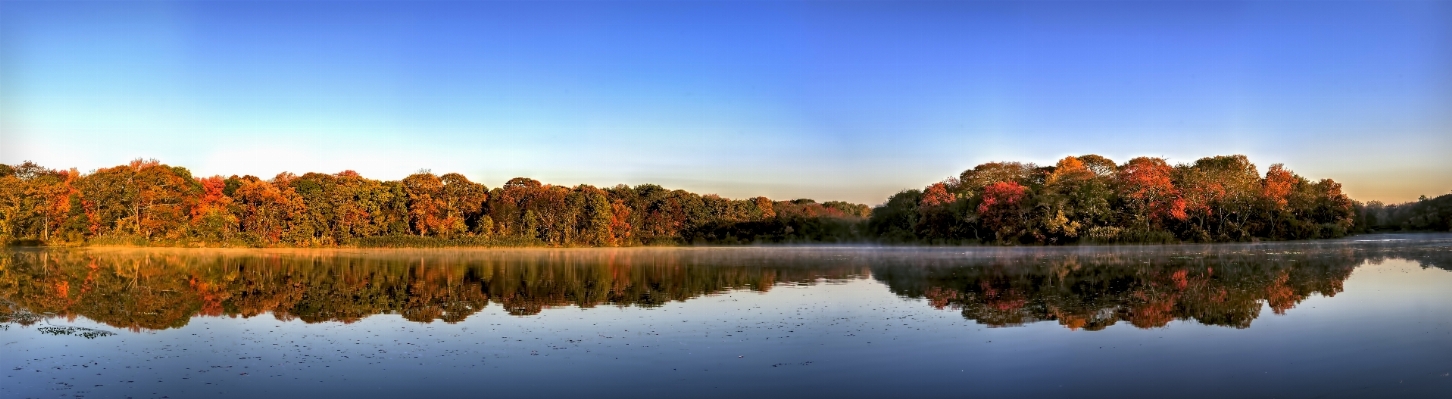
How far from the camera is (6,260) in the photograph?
4628cm

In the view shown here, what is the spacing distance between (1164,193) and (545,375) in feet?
190

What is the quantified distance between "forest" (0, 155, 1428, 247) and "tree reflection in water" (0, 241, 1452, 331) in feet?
61.7

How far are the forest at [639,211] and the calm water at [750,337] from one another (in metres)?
31.2

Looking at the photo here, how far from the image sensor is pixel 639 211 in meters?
83.0

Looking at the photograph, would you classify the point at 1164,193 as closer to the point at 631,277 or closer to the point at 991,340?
the point at 631,277

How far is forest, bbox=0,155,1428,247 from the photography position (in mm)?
59906

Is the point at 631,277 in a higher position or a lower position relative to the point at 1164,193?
lower

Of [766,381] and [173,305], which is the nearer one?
[766,381]

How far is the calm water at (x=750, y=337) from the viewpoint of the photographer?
36.8 feet

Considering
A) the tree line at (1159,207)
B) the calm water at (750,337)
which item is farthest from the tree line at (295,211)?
the calm water at (750,337)

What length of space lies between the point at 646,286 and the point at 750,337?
12424 mm

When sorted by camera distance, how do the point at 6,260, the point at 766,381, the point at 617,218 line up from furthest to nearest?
the point at 617,218 → the point at 6,260 → the point at 766,381

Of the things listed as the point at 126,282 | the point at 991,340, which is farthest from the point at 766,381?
the point at 126,282

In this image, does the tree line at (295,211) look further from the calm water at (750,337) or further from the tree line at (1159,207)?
the calm water at (750,337)
